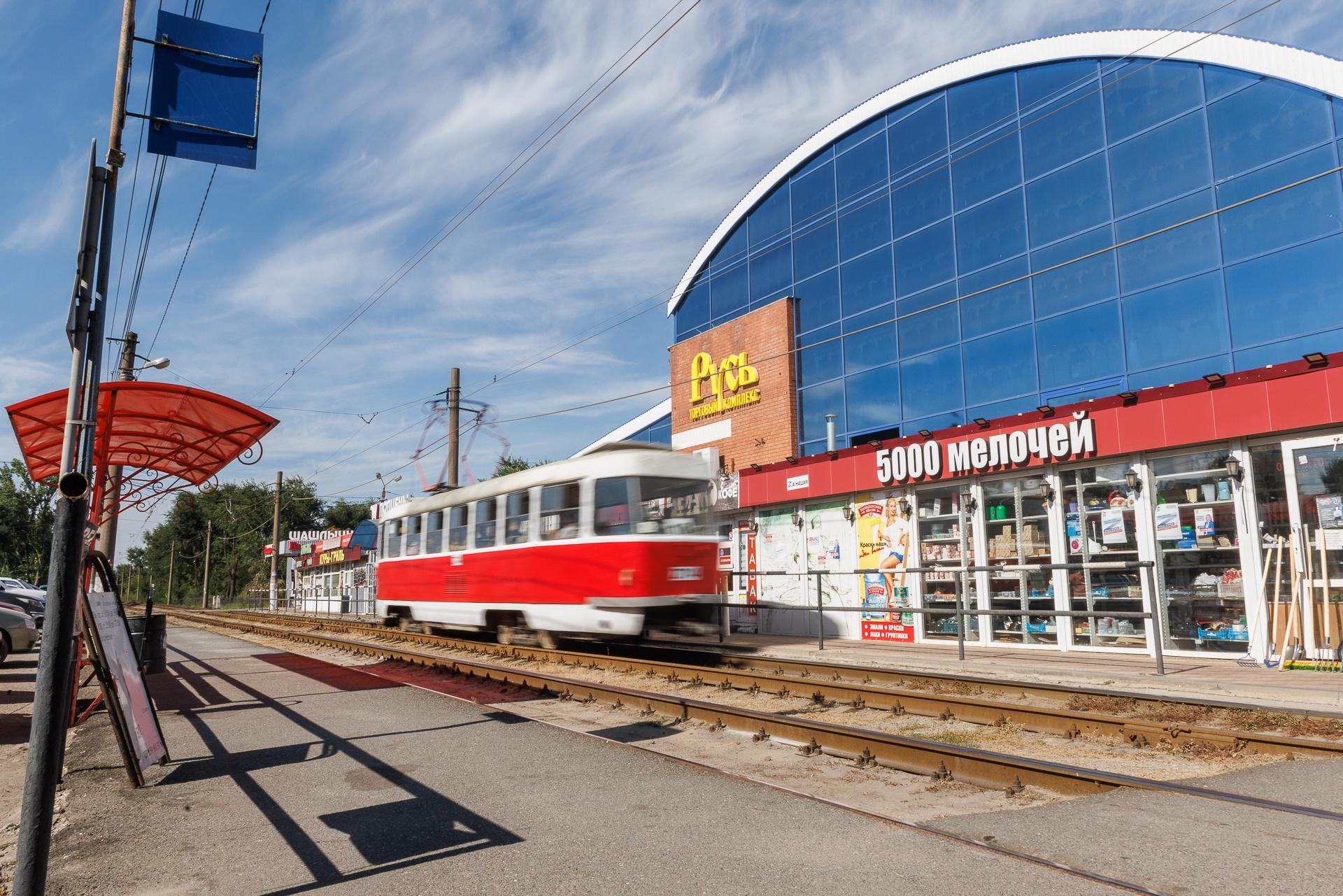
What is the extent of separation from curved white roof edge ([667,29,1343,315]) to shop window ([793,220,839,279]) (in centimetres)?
233

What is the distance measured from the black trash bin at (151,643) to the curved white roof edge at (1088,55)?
2067 cm

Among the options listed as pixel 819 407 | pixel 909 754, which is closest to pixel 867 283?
pixel 819 407

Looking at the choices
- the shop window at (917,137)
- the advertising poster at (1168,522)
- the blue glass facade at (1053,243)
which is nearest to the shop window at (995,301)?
the blue glass facade at (1053,243)

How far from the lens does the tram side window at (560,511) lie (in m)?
A: 14.8

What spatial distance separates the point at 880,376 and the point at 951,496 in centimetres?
719

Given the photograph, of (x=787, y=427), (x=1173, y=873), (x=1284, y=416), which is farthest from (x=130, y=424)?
(x=787, y=427)

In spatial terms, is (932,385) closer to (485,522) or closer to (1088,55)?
(1088,55)

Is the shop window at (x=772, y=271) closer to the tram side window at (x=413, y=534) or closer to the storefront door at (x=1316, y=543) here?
the tram side window at (x=413, y=534)

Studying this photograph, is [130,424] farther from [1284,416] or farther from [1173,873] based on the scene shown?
[1284,416]

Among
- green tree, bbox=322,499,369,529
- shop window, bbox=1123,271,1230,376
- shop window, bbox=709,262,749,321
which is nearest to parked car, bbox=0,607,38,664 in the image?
shop window, bbox=709,262,749,321

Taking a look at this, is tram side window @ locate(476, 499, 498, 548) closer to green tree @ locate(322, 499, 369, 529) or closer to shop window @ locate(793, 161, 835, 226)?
shop window @ locate(793, 161, 835, 226)

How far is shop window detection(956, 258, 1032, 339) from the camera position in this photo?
841 inches

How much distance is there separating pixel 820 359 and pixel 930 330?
312 cm

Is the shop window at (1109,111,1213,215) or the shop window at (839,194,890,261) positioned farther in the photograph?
the shop window at (839,194,890,261)
